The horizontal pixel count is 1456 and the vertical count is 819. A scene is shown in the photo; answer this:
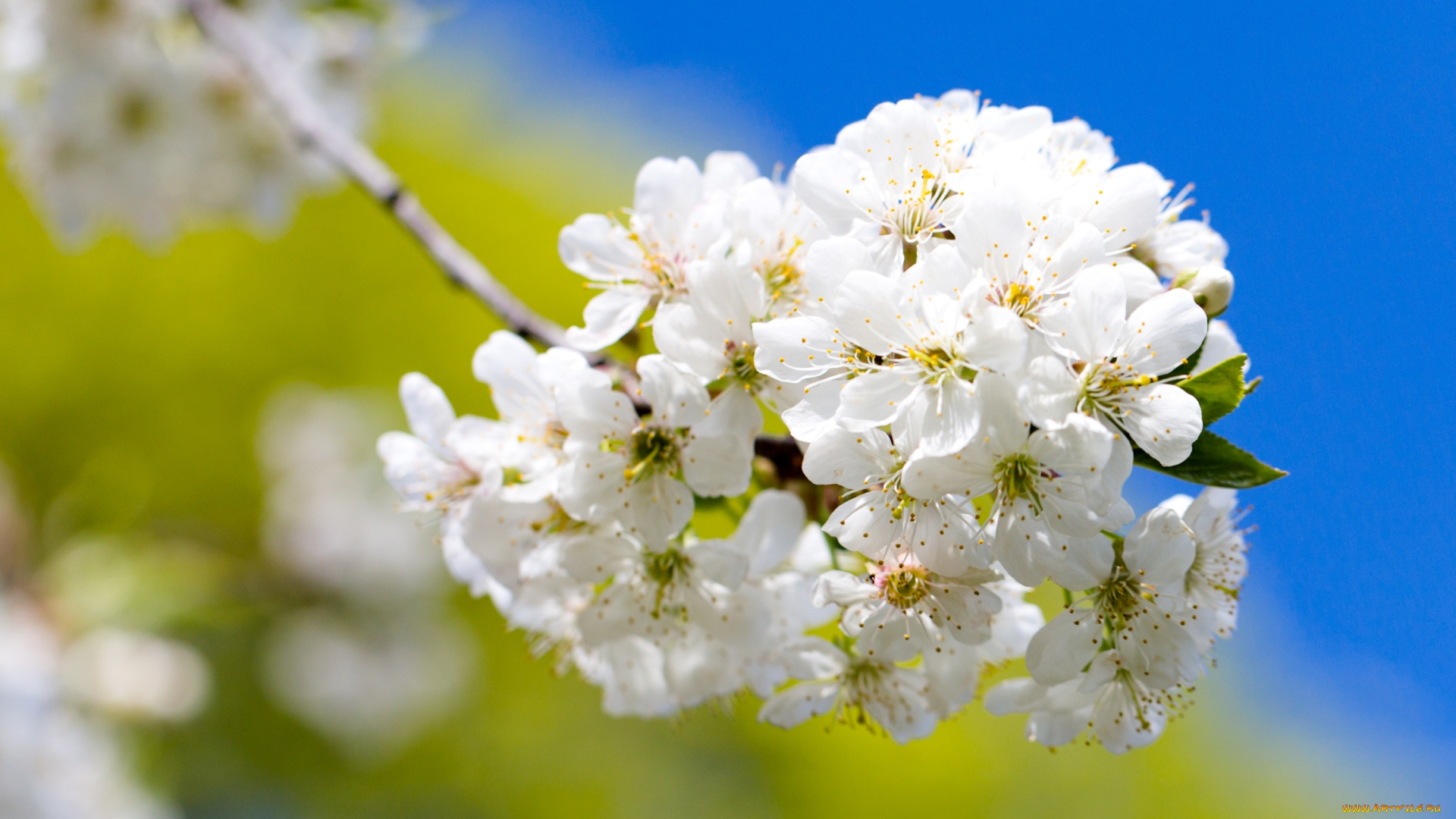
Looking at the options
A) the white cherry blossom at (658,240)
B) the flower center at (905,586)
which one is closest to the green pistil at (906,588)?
the flower center at (905,586)

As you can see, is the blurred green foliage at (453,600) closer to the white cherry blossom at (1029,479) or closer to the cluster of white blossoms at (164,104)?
the cluster of white blossoms at (164,104)

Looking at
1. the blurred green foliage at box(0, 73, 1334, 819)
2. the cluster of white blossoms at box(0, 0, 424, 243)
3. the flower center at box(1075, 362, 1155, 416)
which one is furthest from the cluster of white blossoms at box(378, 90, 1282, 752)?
the blurred green foliage at box(0, 73, 1334, 819)

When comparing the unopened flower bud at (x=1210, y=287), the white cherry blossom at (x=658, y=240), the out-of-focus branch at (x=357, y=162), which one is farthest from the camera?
the out-of-focus branch at (x=357, y=162)

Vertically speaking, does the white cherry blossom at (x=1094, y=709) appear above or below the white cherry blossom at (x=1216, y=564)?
below

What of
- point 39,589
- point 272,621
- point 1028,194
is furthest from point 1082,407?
point 272,621

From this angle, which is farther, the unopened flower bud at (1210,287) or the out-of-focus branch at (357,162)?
the out-of-focus branch at (357,162)

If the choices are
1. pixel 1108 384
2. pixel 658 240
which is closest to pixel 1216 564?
pixel 1108 384
